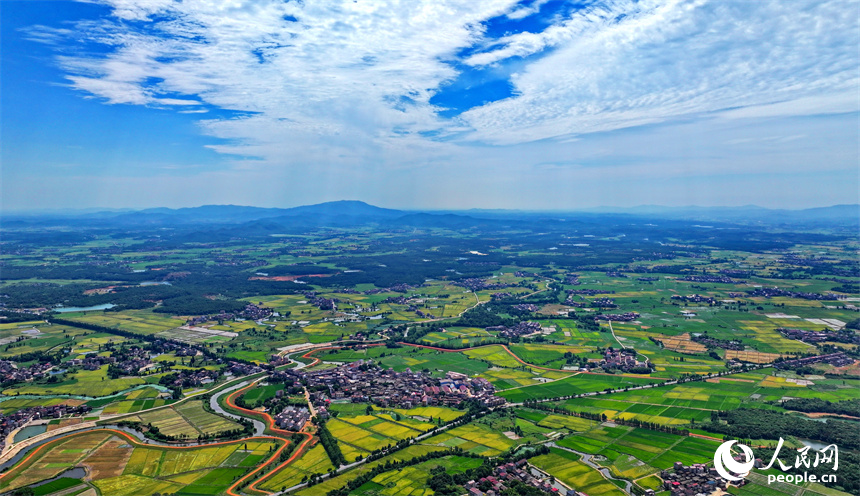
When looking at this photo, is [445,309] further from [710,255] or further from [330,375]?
[710,255]

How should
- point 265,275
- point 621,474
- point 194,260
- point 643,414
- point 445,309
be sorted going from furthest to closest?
point 194,260
point 265,275
point 445,309
point 643,414
point 621,474

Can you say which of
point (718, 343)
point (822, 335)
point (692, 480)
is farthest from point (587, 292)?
point (692, 480)

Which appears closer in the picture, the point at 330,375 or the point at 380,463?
the point at 380,463

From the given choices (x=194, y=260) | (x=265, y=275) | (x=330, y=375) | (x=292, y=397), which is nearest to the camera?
(x=292, y=397)

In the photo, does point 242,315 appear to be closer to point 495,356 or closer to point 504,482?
point 495,356

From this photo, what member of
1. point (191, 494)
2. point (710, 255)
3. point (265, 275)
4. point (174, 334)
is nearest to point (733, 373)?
point (191, 494)

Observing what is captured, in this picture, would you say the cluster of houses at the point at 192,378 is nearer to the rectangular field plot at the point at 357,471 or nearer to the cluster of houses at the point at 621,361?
the rectangular field plot at the point at 357,471

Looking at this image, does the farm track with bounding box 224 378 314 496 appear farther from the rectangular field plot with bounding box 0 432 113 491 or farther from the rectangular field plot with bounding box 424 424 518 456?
the rectangular field plot with bounding box 0 432 113 491
